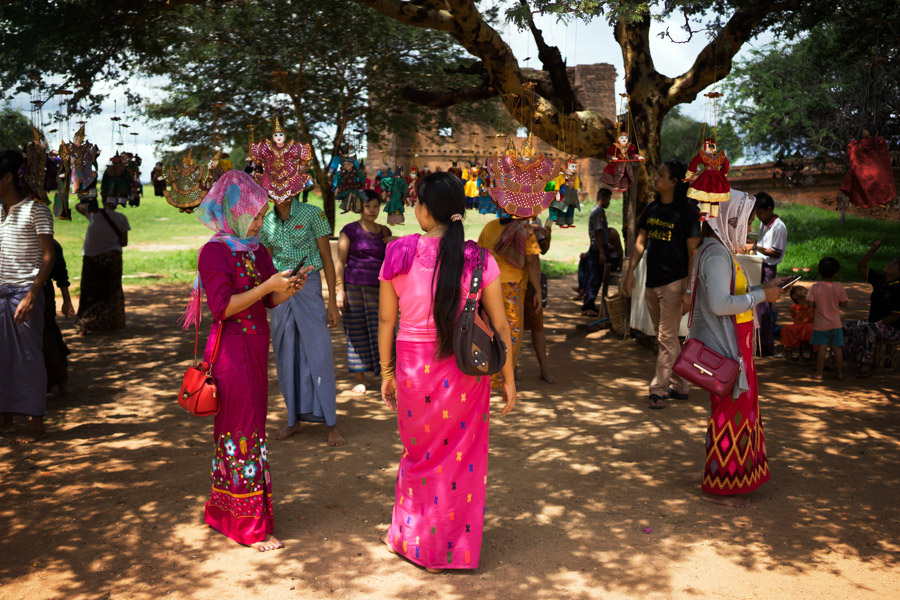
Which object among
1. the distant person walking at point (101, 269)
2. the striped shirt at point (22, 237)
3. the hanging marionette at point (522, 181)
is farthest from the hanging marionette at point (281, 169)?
the distant person walking at point (101, 269)

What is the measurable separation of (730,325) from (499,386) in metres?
3.10

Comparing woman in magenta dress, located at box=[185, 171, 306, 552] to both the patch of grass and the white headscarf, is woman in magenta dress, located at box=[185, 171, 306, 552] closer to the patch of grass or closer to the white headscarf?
the white headscarf

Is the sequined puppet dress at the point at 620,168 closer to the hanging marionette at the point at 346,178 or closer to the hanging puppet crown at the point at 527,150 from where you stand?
the hanging puppet crown at the point at 527,150

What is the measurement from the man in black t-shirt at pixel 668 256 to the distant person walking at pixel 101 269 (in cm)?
638

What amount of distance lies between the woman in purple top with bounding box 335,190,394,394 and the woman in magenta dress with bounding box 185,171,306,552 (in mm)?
2897

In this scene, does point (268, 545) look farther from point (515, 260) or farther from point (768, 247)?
point (768, 247)

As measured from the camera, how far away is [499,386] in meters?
7.21

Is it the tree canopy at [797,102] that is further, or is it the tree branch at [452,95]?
the tree canopy at [797,102]

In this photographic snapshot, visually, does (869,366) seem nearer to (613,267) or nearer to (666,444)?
(666,444)

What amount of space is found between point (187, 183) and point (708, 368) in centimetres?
593

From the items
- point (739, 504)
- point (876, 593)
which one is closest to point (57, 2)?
point (739, 504)

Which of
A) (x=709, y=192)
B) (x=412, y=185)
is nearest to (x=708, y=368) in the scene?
(x=709, y=192)

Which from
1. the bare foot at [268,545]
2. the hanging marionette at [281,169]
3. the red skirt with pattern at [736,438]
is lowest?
the bare foot at [268,545]

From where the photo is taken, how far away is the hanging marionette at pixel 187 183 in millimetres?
7887
